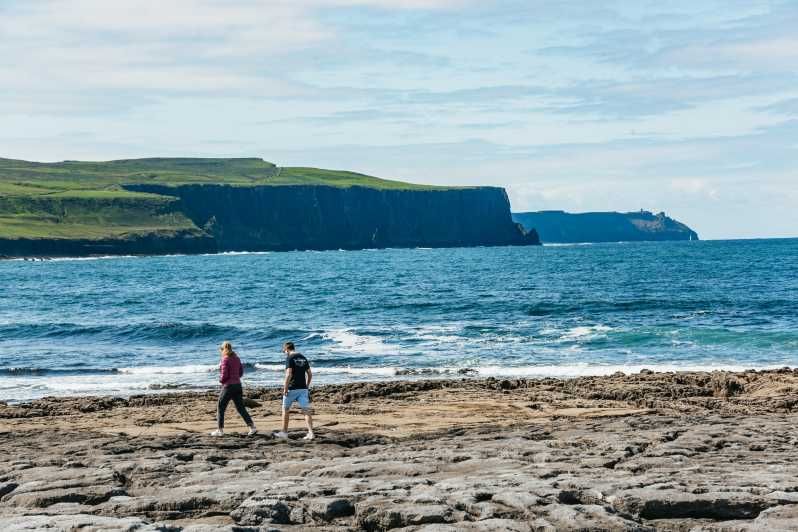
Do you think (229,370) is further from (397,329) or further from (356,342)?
(397,329)

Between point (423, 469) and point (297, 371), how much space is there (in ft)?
22.1

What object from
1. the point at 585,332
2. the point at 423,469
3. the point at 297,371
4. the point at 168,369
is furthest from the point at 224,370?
the point at 585,332

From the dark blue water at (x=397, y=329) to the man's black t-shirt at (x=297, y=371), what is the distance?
12299 mm

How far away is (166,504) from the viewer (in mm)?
12164

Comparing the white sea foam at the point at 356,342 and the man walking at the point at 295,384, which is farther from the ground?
the man walking at the point at 295,384

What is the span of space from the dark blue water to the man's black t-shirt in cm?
1230

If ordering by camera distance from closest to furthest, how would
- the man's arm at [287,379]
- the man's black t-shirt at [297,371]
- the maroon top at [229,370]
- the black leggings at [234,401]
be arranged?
the black leggings at [234,401] → the man's arm at [287,379] → the man's black t-shirt at [297,371] → the maroon top at [229,370]

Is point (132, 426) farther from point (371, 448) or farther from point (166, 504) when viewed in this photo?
point (166, 504)

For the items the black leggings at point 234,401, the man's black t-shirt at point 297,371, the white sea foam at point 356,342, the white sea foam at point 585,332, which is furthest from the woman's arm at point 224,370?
the white sea foam at point 585,332

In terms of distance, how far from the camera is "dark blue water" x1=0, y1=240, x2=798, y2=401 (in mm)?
36094

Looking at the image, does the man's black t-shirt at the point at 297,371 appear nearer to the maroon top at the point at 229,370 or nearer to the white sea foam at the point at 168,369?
the maroon top at the point at 229,370

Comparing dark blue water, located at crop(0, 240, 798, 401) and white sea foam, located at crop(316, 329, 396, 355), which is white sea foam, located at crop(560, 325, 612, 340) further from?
white sea foam, located at crop(316, 329, 396, 355)

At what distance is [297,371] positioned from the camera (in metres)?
20.3

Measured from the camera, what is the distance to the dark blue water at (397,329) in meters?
36.1
